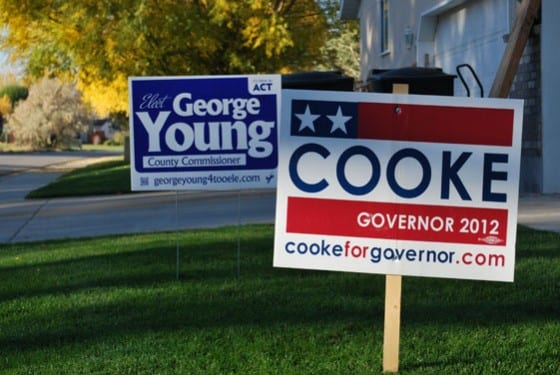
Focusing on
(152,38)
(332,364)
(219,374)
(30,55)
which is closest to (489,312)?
(332,364)

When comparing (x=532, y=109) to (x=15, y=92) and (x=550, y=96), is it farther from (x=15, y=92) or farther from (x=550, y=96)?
(x=15, y=92)

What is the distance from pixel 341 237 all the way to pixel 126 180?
17.9 m

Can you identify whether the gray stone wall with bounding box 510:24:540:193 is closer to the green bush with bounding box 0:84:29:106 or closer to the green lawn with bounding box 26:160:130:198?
the green lawn with bounding box 26:160:130:198

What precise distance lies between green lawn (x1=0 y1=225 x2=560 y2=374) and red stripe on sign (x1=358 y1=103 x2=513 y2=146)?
3.91 ft

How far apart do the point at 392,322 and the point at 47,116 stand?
5701 cm

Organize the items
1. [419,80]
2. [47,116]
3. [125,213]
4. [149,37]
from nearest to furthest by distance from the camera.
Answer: [419,80] → [125,213] → [149,37] → [47,116]

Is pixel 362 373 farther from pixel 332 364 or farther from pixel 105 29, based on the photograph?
pixel 105 29

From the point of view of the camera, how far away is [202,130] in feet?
25.4

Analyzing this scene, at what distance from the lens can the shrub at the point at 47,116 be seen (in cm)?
5900

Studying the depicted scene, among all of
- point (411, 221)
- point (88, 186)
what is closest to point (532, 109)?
point (411, 221)

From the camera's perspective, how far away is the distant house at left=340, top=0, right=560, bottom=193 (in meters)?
13.6

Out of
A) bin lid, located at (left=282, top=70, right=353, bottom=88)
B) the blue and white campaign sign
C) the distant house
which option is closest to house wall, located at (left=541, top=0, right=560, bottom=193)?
the distant house

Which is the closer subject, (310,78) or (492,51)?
(310,78)

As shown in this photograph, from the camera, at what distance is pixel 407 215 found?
4992 mm
